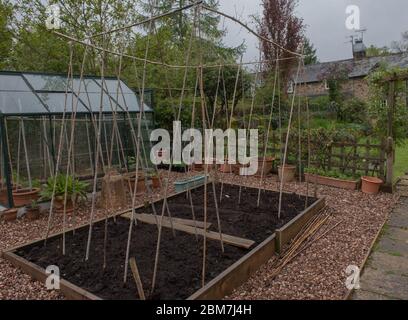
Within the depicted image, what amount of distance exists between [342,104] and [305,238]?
13007mm

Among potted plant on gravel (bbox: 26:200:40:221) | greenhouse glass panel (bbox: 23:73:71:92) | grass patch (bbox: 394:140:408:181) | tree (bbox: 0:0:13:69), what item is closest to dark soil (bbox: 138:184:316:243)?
potted plant on gravel (bbox: 26:200:40:221)

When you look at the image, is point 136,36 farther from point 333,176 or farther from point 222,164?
point 333,176

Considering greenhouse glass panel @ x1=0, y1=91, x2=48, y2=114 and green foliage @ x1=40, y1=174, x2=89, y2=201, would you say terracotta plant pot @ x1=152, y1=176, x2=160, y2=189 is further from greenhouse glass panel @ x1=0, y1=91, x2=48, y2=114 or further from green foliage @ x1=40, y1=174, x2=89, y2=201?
greenhouse glass panel @ x1=0, y1=91, x2=48, y2=114

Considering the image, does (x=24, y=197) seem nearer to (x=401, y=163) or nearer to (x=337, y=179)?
(x=337, y=179)

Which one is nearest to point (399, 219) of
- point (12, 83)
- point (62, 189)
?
point (62, 189)

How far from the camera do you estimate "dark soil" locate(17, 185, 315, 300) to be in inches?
98.9

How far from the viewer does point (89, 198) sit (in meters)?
5.26

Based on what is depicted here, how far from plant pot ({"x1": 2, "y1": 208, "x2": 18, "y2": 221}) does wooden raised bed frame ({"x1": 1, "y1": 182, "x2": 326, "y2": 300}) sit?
1386 mm

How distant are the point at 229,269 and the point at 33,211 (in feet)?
10.8

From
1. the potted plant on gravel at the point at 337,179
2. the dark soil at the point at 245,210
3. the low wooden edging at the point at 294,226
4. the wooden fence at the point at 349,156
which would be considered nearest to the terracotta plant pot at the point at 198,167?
the wooden fence at the point at 349,156

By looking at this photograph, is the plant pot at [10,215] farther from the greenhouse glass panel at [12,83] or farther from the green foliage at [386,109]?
the green foliage at [386,109]

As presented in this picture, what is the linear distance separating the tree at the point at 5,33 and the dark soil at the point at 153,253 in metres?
7.42
